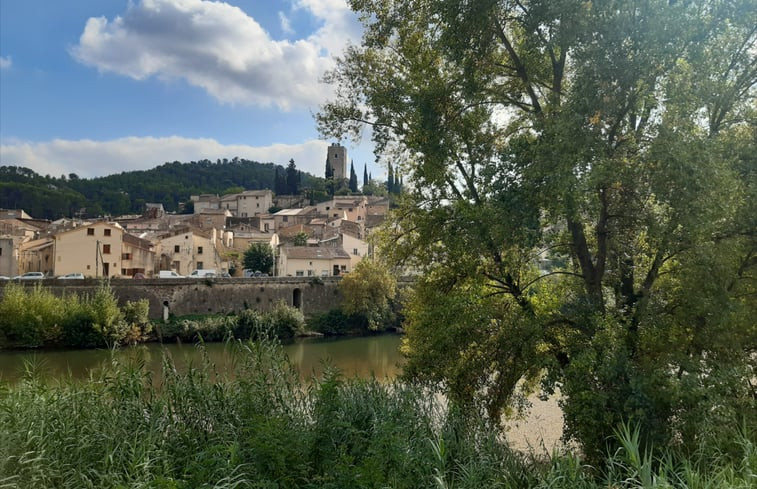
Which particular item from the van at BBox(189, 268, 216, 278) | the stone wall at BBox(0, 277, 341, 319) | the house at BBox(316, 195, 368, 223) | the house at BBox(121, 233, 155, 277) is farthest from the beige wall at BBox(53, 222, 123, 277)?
the house at BBox(316, 195, 368, 223)

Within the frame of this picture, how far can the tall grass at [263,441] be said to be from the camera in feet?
14.5

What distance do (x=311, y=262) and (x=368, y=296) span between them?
8.49 m

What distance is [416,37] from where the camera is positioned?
902cm

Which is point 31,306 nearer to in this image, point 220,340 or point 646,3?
point 220,340

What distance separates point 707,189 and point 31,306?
28051 millimetres

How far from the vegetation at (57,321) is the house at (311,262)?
1390cm

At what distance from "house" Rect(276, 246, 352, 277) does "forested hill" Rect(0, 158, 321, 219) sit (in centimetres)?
5299

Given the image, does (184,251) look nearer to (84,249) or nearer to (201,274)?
(201,274)

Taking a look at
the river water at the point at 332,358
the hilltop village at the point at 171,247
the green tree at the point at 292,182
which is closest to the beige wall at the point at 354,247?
the hilltop village at the point at 171,247

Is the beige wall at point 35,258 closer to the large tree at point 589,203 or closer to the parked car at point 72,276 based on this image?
the parked car at point 72,276

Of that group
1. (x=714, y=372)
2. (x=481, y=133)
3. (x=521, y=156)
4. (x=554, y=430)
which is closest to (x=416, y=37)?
(x=481, y=133)

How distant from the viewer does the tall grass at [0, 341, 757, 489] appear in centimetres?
441

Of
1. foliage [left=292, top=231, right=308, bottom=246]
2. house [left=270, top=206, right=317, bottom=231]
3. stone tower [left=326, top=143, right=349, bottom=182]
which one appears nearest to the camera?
foliage [left=292, top=231, right=308, bottom=246]

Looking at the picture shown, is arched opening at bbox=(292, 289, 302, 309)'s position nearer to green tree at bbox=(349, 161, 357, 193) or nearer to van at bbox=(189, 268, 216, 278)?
van at bbox=(189, 268, 216, 278)
